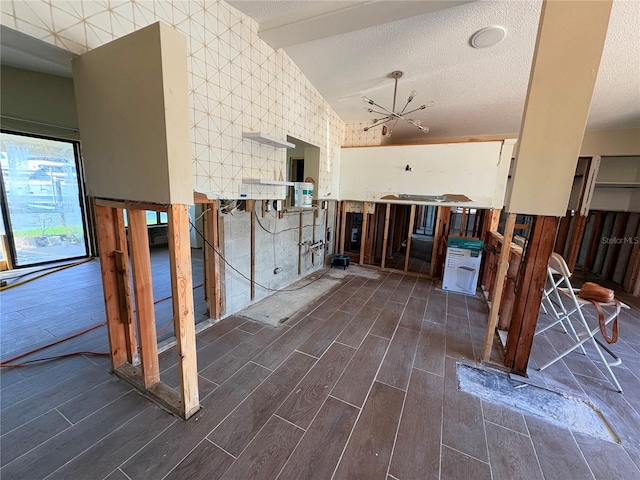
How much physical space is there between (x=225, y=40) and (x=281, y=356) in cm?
296

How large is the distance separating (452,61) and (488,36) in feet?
1.62

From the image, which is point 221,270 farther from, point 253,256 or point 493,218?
point 493,218

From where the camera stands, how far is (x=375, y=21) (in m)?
2.31

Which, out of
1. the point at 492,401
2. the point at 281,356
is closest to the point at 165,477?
the point at 281,356

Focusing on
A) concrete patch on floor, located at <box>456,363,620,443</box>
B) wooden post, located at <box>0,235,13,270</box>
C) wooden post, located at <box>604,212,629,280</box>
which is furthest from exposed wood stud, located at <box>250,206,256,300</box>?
wooden post, located at <box>604,212,629,280</box>

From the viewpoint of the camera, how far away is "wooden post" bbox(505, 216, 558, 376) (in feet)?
6.28

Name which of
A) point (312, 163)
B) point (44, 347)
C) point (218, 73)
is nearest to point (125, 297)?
point (44, 347)

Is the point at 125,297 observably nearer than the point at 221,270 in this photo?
Yes

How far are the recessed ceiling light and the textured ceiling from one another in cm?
5

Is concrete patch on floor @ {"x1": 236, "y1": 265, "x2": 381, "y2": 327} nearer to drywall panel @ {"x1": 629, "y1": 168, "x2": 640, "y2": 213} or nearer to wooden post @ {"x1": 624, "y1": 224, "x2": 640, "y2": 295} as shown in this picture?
wooden post @ {"x1": 624, "y1": 224, "x2": 640, "y2": 295}

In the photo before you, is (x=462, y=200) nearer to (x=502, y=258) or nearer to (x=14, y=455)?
(x=502, y=258)

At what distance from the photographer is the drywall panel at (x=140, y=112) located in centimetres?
123

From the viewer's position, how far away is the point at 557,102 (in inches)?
67.2

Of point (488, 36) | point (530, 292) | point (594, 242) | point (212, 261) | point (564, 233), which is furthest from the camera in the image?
point (564, 233)
